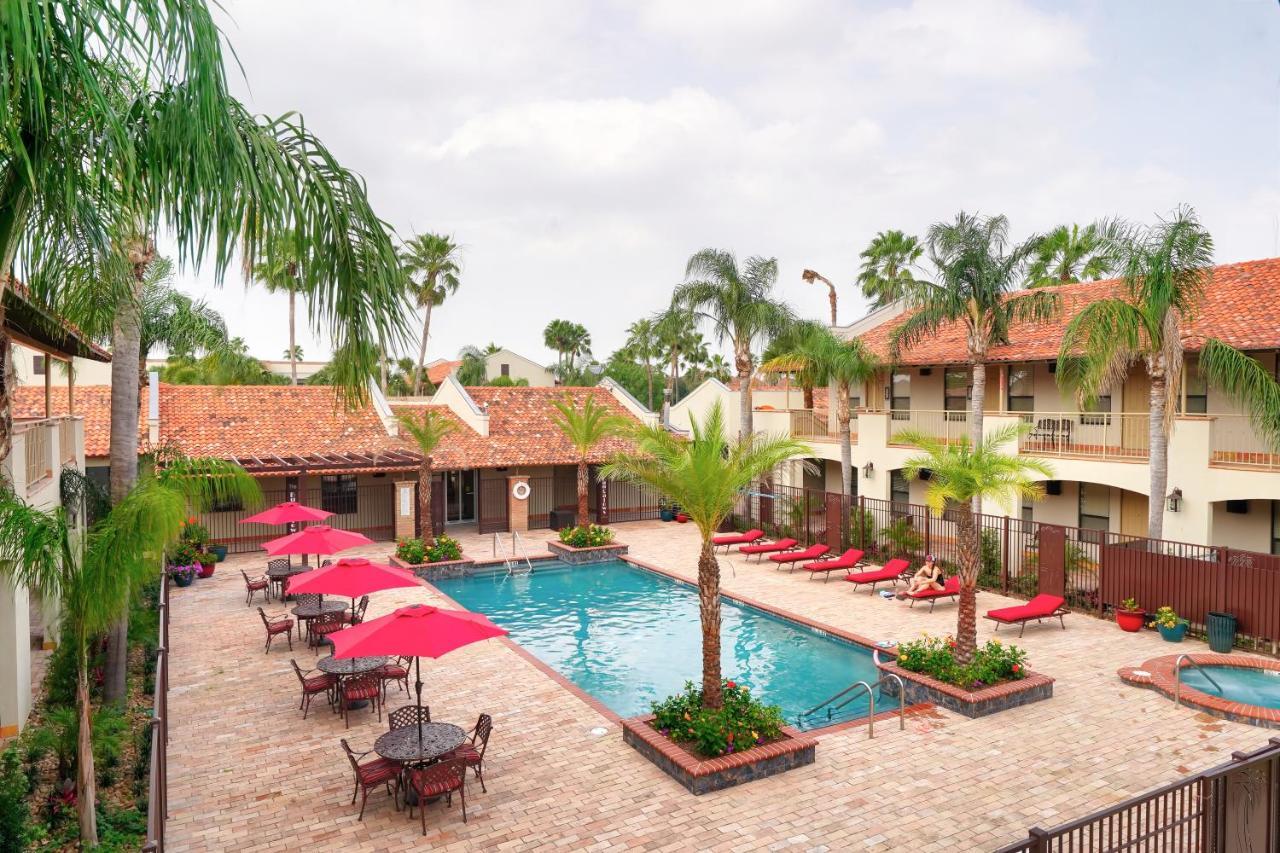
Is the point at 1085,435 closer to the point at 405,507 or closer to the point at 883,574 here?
the point at 883,574

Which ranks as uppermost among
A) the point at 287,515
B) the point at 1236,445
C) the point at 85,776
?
the point at 1236,445

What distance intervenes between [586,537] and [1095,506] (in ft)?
51.2

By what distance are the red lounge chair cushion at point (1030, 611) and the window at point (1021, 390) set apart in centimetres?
1010

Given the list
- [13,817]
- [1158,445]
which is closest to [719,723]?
[13,817]

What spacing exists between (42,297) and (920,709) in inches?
493

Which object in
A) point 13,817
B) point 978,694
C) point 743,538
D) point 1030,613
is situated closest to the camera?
point 13,817

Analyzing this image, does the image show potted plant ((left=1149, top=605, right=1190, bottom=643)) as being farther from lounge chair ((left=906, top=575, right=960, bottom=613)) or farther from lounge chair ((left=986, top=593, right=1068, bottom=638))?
lounge chair ((left=906, top=575, right=960, bottom=613))

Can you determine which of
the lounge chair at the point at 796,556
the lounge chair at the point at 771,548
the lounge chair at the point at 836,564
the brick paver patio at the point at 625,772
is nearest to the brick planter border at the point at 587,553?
the lounge chair at the point at 771,548

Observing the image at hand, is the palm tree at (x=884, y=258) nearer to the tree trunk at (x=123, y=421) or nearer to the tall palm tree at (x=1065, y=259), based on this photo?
the tall palm tree at (x=1065, y=259)

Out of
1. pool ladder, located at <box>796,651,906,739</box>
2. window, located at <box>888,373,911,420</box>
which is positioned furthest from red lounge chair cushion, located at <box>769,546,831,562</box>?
pool ladder, located at <box>796,651,906,739</box>

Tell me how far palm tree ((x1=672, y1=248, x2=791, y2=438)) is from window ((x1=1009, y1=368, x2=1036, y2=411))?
25.1 ft

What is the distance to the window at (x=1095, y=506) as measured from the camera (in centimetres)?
2394

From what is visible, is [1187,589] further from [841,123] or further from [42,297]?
[42,297]

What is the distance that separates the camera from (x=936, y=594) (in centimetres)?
1945
